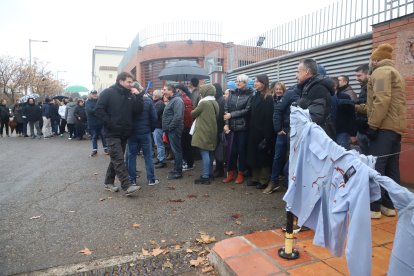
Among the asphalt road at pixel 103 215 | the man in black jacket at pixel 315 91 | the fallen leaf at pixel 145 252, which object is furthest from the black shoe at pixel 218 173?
the fallen leaf at pixel 145 252

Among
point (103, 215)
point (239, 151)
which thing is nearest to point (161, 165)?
point (239, 151)

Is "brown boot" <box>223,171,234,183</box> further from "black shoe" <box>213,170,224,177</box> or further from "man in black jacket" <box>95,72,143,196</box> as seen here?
"man in black jacket" <box>95,72,143,196</box>

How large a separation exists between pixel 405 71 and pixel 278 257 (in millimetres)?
3930

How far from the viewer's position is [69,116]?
1376 cm

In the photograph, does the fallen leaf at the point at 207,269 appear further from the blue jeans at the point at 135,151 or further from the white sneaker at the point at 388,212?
the blue jeans at the point at 135,151

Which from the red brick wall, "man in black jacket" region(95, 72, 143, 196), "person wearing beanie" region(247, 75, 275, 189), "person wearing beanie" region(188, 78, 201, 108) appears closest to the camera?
the red brick wall

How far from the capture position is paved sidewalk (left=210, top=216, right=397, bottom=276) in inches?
112

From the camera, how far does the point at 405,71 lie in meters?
5.18

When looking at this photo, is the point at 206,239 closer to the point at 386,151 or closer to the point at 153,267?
the point at 153,267

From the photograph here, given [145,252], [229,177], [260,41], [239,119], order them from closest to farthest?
[145,252] → [239,119] → [229,177] → [260,41]

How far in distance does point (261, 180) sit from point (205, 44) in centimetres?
1676

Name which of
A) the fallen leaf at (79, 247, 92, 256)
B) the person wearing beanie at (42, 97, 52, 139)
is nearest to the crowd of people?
the fallen leaf at (79, 247, 92, 256)

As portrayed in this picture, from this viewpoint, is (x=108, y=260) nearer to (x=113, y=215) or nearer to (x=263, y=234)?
(x=113, y=215)

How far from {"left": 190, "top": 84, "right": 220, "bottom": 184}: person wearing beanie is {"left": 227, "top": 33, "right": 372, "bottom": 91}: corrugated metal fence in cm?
271
